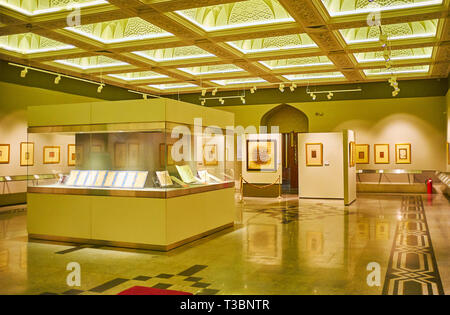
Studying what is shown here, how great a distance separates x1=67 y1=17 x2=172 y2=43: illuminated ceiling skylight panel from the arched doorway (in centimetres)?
977

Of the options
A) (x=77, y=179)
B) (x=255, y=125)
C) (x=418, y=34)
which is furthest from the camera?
(x=255, y=125)

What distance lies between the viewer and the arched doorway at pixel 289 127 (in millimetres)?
20422

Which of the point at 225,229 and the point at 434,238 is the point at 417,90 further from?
the point at 225,229

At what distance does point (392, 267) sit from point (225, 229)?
3987 mm

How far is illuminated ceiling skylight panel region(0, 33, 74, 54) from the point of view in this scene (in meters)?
12.4

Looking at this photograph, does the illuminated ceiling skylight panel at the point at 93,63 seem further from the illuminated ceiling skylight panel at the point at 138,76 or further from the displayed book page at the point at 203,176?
the displayed book page at the point at 203,176

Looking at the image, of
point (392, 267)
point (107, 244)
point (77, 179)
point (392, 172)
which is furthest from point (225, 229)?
point (392, 172)

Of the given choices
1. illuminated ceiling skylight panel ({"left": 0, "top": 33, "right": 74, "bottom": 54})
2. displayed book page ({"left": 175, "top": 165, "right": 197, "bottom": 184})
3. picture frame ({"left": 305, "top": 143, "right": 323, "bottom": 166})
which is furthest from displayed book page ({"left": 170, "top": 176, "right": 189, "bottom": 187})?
picture frame ({"left": 305, "top": 143, "right": 323, "bottom": 166})

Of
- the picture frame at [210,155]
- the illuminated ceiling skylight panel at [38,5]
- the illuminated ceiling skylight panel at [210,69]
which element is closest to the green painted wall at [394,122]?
the illuminated ceiling skylight panel at [210,69]

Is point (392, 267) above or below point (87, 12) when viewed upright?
below

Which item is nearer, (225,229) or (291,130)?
(225,229)

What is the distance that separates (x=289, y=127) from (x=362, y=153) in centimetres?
373

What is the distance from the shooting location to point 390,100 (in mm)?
18188
